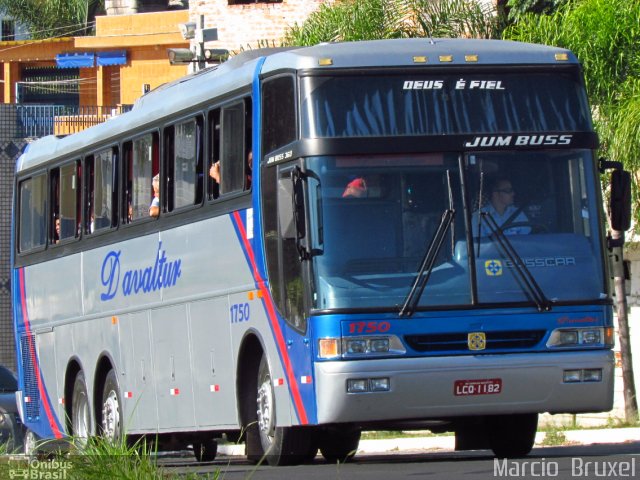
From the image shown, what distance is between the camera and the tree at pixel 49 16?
58.3m

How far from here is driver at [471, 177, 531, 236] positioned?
12820 millimetres

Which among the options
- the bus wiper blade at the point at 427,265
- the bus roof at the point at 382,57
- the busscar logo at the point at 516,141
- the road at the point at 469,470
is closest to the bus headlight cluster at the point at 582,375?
the road at the point at 469,470

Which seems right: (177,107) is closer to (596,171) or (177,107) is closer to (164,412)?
(164,412)

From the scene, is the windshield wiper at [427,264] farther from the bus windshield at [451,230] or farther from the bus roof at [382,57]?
the bus roof at [382,57]

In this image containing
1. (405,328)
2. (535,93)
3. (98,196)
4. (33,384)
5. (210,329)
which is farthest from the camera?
(33,384)

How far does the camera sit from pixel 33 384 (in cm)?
2119

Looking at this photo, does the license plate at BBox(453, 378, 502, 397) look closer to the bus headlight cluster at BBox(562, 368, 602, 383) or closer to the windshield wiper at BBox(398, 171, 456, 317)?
the bus headlight cluster at BBox(562, 368, 602, 383)

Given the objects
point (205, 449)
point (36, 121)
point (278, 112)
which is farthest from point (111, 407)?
point (36, 121)

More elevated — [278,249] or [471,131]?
[471,131]

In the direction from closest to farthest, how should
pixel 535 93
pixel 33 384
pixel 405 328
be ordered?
pixel 405 328
pixel 535 93
pixel 33 384

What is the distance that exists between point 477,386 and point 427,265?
1033 millimetres

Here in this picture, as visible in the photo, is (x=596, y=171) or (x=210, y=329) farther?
(x=210, y=329)

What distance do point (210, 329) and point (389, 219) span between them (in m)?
2.99

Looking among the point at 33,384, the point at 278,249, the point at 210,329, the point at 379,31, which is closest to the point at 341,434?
the point at 210,329
